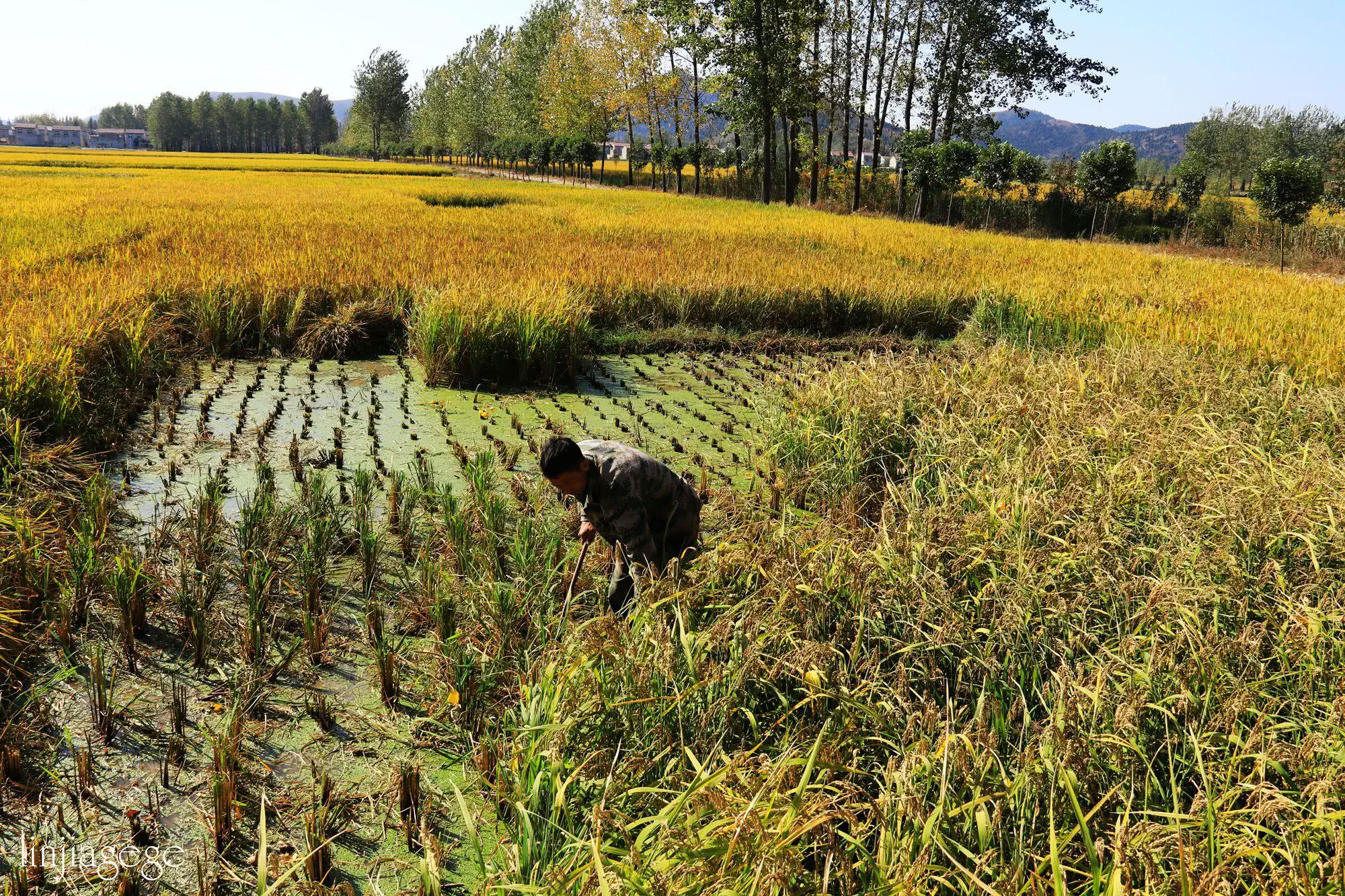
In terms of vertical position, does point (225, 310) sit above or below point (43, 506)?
above

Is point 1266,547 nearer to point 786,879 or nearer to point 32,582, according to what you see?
point 786,879

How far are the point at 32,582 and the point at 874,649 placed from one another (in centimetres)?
336

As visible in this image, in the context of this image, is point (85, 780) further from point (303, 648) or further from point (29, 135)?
point (29, 135)

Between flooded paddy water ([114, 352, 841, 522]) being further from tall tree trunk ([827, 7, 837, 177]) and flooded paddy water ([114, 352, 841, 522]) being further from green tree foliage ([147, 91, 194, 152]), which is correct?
green tree foliage ([147, 91, 194, 152])

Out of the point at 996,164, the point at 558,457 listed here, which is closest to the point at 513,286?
the point at 558,457

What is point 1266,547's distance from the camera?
327cm

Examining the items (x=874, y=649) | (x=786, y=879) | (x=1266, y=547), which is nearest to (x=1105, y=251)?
(x=1266, y=547)

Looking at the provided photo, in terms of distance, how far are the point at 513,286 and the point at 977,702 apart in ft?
23.4

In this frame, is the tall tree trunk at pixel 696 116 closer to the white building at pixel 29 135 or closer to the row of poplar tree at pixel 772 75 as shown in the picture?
the row of poplar tree at pixel 772 75

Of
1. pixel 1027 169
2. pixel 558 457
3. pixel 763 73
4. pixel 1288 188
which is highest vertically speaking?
pixel 763 73

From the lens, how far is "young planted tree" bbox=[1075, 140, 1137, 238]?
24641 mm

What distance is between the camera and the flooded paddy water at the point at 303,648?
2.47m

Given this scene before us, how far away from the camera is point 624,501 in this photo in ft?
10.6

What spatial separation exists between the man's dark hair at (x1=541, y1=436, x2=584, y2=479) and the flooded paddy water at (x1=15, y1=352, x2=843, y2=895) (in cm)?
70
